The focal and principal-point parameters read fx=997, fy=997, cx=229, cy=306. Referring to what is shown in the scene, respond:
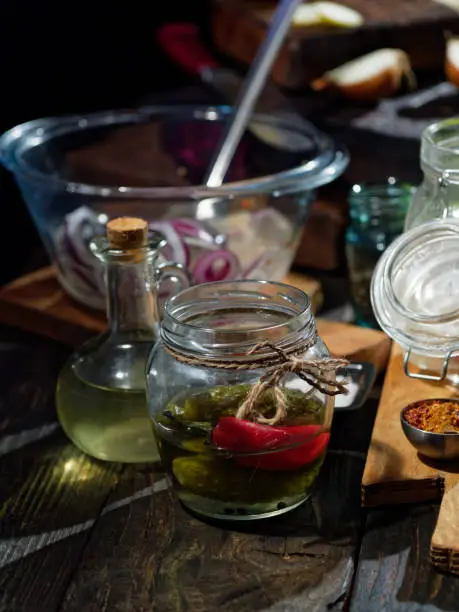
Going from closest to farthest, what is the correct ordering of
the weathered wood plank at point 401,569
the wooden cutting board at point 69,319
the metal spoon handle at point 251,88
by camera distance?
the weathered wood plank at point 401,569 < the wooden cutting board at point 69,319 < the metal spoon handle at point 251,88

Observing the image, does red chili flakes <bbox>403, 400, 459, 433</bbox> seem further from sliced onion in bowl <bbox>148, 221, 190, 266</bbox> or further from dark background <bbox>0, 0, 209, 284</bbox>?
dark background <bbox>0, 0, 209, 284</bbox>

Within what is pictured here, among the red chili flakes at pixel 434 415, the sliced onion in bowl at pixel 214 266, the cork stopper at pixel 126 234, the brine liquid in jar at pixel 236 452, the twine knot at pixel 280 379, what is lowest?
the sliced onion in bowl at pixel 214 266

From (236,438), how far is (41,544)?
0.70 ft

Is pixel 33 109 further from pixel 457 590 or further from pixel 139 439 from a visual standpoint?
pixel 457 590

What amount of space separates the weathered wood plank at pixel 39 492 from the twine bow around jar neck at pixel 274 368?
7.9 inches

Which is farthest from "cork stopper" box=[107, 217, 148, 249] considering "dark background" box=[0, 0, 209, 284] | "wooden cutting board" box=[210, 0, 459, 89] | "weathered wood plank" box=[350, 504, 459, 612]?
"dark background" box=[0, 0, 209, 284]

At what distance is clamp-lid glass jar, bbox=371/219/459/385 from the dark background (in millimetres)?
864

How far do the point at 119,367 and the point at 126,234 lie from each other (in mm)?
155

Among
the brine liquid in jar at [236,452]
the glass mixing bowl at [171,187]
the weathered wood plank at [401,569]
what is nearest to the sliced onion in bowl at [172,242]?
the glass mixing bowl at [171,187]

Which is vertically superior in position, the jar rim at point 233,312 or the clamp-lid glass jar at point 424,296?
the jar rim at point 233,312

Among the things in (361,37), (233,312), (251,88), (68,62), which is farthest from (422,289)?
(68,62)

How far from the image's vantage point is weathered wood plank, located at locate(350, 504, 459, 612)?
2.69ft

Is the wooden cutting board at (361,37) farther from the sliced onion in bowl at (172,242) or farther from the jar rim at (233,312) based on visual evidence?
the jar rim at (233,312)

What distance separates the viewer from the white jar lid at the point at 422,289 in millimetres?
1041
